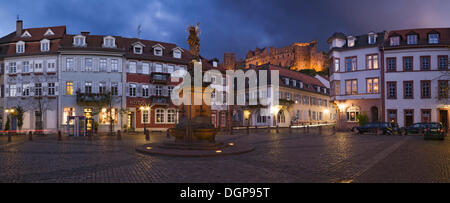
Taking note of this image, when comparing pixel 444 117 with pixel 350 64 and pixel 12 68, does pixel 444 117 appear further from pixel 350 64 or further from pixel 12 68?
pixel 12 68

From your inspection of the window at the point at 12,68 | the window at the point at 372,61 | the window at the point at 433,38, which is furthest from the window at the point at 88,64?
the window at the point at 433,38

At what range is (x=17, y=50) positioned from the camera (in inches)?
1369

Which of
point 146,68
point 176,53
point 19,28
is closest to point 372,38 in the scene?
point 176,53

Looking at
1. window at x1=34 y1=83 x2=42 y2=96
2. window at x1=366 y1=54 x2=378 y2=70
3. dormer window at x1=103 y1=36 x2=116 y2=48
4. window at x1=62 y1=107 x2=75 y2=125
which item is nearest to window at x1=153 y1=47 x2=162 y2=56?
dormer window at x1=103 y1=36 x2=116 y2=48

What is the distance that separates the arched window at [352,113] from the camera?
1494 inches

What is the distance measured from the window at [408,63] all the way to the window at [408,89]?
1.66 meters

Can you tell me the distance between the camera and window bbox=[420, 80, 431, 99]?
3403cm

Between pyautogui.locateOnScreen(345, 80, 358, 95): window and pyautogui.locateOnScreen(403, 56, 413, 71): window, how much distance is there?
18.4ft

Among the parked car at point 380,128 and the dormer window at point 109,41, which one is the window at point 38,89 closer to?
the dormer window at point 109,41

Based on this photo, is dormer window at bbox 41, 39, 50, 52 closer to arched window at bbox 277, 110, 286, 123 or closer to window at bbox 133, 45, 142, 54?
window at bbox 133, 45, 142, 54

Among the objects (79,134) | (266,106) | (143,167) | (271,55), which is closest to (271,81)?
(266,106)

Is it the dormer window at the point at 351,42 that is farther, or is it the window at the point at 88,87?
the dormer window at the point at 351,42

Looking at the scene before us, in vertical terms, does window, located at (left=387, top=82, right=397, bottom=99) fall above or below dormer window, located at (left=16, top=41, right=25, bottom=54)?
below

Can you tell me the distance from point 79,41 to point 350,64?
3331 cm
